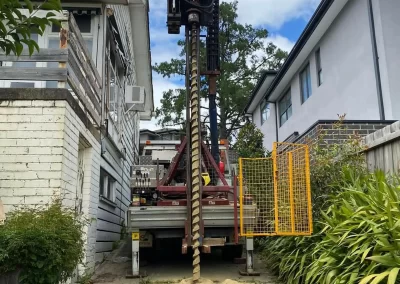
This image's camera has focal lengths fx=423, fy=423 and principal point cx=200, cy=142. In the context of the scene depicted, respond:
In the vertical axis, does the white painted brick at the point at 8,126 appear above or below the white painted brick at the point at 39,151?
above

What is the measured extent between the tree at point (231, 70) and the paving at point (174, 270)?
840 inches

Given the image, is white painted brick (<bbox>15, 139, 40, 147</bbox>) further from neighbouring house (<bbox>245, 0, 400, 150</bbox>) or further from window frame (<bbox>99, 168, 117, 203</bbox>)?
neighbouring house (<bbox>245, 0, 400, 150</bbox>)

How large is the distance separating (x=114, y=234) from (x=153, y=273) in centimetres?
390

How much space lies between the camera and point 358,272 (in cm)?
456

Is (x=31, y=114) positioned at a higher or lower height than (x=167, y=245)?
higher

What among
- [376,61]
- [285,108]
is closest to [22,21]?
[376,61]

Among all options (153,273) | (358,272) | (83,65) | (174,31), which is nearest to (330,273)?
(358,272)

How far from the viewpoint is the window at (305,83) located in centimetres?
1567

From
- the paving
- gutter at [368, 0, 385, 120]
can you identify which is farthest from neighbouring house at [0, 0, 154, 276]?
gutter at [368, 0, 385, 120]

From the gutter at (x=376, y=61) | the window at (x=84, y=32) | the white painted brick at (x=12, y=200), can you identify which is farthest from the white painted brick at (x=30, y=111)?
the gutter at (x=376, y=61)

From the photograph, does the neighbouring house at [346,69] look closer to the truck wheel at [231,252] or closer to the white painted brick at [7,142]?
the truck wheel at [231,252]

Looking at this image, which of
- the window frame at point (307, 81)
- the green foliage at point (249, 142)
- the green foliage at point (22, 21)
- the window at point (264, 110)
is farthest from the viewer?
the window at point (264, 110)

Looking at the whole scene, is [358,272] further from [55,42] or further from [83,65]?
[55,42]

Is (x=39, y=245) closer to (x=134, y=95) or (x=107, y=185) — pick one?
(x=107, y=185)
